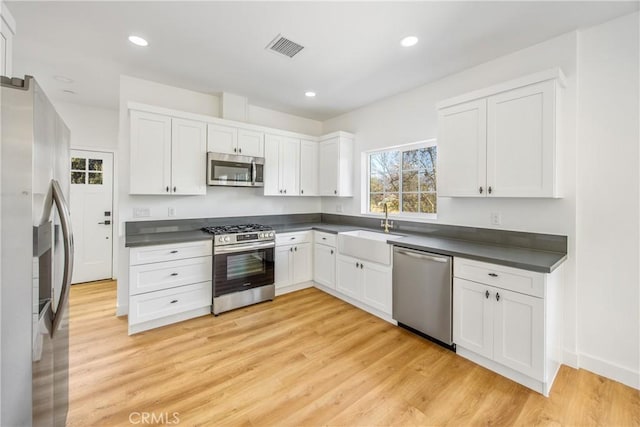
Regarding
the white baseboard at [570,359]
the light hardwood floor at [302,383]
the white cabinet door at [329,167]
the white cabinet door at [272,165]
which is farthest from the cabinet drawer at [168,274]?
the white baseboard at [570,359]

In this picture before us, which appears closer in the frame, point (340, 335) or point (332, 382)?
point (332, 382)

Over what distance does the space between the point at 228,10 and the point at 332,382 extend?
2.88 m

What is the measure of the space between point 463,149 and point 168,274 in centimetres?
323

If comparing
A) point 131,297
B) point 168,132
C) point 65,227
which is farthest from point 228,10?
point 131,297

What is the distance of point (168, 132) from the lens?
309 centimetres

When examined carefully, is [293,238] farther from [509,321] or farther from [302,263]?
[509,321]

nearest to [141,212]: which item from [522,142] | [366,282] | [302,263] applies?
[302,263]

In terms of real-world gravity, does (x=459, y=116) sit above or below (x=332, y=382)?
above

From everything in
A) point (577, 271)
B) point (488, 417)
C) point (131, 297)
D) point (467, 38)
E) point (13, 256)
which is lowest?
point (488, 417)

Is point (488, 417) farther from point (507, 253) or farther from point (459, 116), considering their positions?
point (459, 116)

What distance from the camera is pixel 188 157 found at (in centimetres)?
323

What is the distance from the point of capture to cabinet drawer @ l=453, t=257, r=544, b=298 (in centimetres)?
191

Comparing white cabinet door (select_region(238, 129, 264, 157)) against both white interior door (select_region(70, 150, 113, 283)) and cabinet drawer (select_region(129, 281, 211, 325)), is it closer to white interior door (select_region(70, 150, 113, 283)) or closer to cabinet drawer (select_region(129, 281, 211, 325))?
cabinet drawer (select_region(129, 281, 211, 325))

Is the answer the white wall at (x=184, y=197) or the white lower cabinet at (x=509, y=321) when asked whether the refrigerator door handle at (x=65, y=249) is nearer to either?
the white wall at (x=184, y=197)
